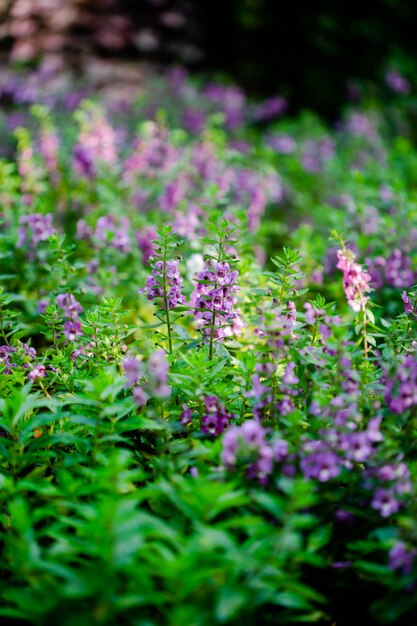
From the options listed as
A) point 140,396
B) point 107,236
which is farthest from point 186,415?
point 107,236

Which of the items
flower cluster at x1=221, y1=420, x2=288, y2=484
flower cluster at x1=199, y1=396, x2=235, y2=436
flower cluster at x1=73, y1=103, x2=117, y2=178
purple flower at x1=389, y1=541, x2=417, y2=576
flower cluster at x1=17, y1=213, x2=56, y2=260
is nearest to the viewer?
purple flower at x1=389, y1=541, x2=417, y2=576

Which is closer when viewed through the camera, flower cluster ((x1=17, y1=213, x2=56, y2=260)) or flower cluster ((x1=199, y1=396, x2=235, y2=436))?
flower cluster ((x1=199, y1=396, x2=235, y2=436))

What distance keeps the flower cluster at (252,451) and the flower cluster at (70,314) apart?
125 centimetres

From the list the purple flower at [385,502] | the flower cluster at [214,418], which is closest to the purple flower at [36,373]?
the flower cluster at [214,418]

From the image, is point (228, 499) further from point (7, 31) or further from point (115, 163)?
point (7, 31)

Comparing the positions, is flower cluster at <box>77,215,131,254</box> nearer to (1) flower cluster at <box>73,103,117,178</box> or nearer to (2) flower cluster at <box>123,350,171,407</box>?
(1) flower cluster at <box>73,103,117,178</box>

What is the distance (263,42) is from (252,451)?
408 inches

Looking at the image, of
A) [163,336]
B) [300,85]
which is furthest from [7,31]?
[163,336]

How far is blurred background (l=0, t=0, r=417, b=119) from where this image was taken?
9.62 metres

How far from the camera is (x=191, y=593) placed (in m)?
1.82

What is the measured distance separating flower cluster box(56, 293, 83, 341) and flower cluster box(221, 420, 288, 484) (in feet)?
4.11

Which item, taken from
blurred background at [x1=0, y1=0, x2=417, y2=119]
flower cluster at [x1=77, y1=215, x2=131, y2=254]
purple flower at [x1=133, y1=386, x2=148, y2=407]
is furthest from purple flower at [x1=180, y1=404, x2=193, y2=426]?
blurred background at [x1=0, y1=0, x2=417, y2=119]

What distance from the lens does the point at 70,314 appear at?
3.13m

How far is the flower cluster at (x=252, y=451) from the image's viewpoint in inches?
79.4
